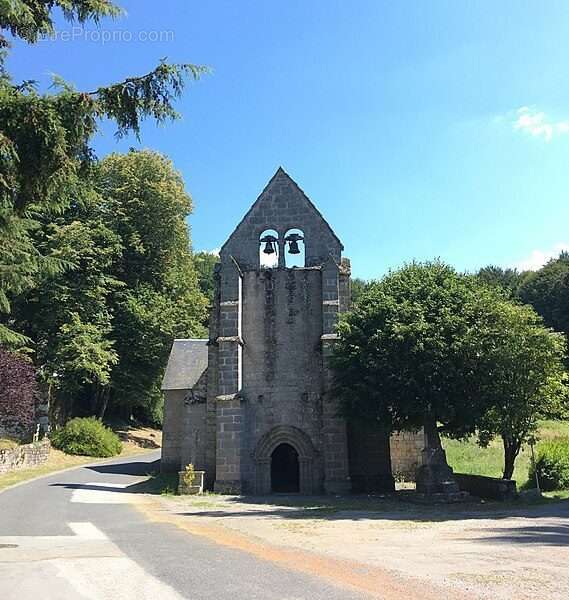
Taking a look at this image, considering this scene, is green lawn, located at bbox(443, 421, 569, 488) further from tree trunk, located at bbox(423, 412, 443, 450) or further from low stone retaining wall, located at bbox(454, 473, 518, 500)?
tree trunk, located at bbox(423, 412, 443, 450)

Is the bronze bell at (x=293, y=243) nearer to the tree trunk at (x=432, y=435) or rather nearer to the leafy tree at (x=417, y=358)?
the leafy tree at (x=417, y=358)

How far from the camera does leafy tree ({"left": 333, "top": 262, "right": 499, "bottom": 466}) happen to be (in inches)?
731

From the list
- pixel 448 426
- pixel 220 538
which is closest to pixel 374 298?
pixel 448 426

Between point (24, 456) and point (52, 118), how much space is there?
25.0 m

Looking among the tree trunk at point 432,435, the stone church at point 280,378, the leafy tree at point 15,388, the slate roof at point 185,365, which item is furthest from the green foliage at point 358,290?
the leafy tree at point 15,388

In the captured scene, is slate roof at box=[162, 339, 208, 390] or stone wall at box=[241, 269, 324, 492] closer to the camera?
stone wall at box=[241, 269, 324, 492]

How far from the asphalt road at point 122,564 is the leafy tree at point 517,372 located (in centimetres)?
1143

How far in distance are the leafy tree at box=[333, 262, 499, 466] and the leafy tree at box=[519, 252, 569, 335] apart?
35930mm

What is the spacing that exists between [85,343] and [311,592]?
30820 mm

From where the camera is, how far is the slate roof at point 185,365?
33844mm

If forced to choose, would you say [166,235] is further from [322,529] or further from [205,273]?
[322,529]

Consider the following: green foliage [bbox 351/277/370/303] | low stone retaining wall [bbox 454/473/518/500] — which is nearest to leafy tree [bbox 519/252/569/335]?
green foliage [bbox 351/277/370/303]

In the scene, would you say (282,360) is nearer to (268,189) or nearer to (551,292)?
(268,189)

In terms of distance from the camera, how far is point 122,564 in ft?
28.8
